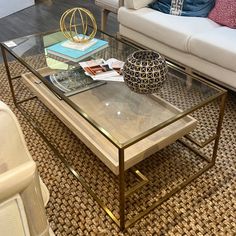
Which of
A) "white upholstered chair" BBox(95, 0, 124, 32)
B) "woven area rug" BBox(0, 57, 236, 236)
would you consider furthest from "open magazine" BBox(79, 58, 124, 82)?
"white upholstered chair" BBox(95, 0, 124, 32)

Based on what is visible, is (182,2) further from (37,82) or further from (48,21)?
(48,21)

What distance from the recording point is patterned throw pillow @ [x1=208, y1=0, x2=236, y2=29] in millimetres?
2232

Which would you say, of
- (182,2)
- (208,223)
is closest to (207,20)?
Answer: (182,2)

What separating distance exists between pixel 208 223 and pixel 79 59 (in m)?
1.12

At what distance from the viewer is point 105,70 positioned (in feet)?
5.94

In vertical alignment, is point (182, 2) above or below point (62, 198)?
above

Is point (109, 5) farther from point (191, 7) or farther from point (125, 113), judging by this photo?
point (125, 113)

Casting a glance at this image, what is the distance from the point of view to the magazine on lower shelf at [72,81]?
1.70 meters

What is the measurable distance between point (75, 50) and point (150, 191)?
3.08ft

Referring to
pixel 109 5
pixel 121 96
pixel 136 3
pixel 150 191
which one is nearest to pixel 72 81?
pixel 121 96

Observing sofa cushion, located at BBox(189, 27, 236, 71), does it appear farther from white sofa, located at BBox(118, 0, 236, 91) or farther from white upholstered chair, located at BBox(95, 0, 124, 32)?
white upholstered chair, located at BBox(95, 0, 124, 32)

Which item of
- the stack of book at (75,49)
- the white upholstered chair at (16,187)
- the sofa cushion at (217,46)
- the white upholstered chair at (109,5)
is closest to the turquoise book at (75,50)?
the stack of book at (75,49)

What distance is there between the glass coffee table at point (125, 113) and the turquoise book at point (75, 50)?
0.03 meters

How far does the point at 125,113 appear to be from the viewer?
1597mm
